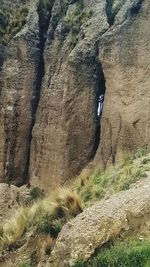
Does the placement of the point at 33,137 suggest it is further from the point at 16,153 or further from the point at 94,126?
the point at 94,126

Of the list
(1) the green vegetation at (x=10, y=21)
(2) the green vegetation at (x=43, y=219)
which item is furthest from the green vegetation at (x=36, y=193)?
(1) the green vegetation at (x=10, y=21)

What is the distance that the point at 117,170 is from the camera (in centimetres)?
1952

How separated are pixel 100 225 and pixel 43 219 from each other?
11.8ft

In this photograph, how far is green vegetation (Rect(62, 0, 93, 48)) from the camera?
998 inches

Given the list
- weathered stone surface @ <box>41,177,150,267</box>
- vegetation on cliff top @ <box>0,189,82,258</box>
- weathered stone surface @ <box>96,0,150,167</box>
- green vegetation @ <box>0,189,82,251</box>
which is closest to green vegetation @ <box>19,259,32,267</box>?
vegetation on cliff top @ <box>0,189,82,258</box>

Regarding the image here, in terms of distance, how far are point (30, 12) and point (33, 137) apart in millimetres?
6177

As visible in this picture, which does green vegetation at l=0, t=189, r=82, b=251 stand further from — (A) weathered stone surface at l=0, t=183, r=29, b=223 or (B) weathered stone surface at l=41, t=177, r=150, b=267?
(A) weathered stone surface at l=0, t=183, r=29, b=223

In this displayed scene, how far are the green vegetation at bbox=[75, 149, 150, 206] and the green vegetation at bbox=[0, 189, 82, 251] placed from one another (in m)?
0.58

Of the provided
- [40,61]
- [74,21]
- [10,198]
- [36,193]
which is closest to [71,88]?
[40,61]

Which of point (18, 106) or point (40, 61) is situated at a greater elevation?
point (40, 61)

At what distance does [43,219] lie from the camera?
56.2 feet

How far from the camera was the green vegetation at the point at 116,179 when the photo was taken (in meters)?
17.2

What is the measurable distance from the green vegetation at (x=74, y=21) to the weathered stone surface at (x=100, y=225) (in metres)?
11.8

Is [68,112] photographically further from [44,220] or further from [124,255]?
[124,255]
